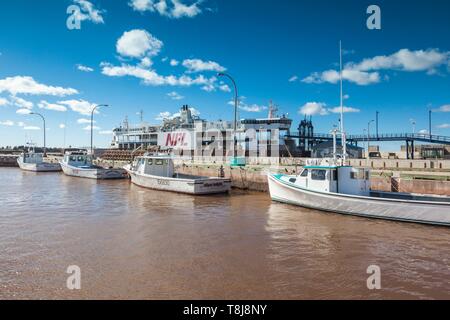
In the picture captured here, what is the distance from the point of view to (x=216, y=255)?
9148 millimetres

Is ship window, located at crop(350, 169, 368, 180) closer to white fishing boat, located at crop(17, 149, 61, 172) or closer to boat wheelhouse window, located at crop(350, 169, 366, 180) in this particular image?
boat wheelhouse window, located at crop(350, 169, 366, 180)

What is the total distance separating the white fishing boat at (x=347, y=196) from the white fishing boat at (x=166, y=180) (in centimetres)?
499

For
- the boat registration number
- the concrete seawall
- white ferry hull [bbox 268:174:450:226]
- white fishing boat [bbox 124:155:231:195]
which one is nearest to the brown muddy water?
white ferry hull [bbox 268:174:450:226]

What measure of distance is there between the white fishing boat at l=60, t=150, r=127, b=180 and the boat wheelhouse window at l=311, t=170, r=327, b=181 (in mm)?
26853

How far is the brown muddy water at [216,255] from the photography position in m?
6.86

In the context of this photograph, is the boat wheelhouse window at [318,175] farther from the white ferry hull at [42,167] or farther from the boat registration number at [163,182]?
the white ferry hull at [42,167]

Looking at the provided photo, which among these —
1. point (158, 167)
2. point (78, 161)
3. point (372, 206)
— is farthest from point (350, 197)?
point (78, 161)

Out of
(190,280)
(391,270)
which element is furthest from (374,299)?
(190,280)

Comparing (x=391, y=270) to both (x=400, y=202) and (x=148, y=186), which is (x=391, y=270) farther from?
(x=148, y=186)

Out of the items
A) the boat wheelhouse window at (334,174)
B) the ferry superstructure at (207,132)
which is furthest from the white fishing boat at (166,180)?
the ferry superstructure at (207,132)

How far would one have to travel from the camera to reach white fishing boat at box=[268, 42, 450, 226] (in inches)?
521

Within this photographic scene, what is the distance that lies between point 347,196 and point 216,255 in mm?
8641

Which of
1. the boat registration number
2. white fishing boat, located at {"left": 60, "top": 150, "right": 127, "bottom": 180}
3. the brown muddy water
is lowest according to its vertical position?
the brown muddy water

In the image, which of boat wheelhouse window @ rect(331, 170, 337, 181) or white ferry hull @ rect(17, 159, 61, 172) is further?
white ferry hull @ rect(17, 159, 61, 172)
